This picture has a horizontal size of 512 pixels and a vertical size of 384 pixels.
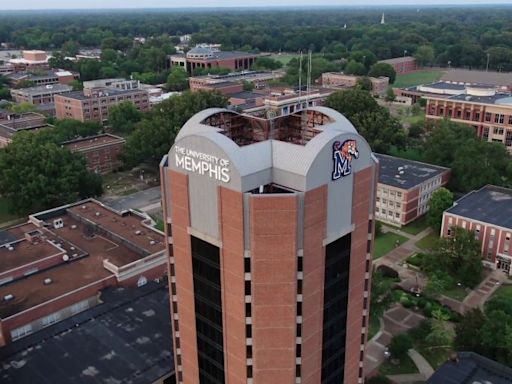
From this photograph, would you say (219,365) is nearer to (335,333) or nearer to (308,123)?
(335,333)

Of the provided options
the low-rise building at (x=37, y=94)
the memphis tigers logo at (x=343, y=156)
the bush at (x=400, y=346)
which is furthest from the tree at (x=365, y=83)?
the memphis tigers logo at (x=343, y=156)

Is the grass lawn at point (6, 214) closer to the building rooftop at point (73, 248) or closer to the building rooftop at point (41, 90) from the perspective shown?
the building rooftop at point (73, 248)

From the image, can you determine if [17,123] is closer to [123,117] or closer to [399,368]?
[123,117]

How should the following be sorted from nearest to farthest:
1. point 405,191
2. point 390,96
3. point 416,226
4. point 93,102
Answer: point 405,191
point 416,226
point 93,102
point 390,96

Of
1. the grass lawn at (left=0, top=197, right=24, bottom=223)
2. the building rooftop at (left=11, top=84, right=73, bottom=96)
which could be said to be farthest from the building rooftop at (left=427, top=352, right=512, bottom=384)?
the building rooftop at (left=11, top=84, right=73, bottom=96)

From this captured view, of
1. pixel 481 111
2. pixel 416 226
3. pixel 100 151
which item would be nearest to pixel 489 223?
pixel 416 226

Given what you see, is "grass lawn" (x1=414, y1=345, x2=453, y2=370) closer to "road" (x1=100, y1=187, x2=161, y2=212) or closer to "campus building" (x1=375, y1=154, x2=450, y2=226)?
"campus building" (x1=375, y1=154, x2=450, y2=226)
